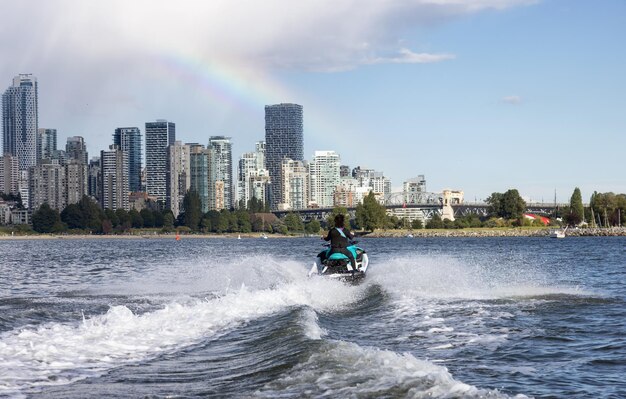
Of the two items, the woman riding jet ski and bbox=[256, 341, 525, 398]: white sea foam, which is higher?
the woman riding jet ski

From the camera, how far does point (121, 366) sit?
15828mm

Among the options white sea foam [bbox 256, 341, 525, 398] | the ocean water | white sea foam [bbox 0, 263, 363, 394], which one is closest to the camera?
white sea foam [bbox 256, 341, 525, 398]

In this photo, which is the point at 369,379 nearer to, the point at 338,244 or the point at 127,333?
the point at 127,333

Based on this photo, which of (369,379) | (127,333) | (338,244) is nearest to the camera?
(369,379)

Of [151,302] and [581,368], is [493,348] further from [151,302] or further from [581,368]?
[151,302]

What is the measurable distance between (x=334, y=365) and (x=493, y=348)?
4.01m

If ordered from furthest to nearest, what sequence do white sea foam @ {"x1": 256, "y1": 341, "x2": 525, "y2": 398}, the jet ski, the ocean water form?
the jet ski
the ocean water
white sea foam @ {"x1": 256, "y1": 341, "x2": 525, "y2": 398}

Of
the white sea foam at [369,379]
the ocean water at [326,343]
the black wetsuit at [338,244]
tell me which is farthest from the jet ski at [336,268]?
the white sea foam at [369,379]

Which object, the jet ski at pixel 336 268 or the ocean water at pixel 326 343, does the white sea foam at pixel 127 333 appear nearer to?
the ocean water at pixel 326 343

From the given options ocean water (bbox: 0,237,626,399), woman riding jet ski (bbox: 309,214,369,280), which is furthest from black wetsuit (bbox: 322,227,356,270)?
ocean water (bbox: 0,237,626,399)

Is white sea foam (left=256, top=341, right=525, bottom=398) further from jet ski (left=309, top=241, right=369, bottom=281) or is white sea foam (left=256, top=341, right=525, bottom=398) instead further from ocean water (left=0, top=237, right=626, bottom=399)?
jet ski (left=309, top=241, right=369, bottom=281)

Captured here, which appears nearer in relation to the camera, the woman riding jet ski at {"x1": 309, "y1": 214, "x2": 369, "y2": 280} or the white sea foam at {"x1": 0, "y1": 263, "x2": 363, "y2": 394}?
the white sea foam at {"x1": 0, "y1": 263, "x2": 363, "y2": 394}

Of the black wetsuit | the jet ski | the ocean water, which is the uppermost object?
the black wetsuit

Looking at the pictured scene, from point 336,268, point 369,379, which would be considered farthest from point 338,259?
point 369,379
